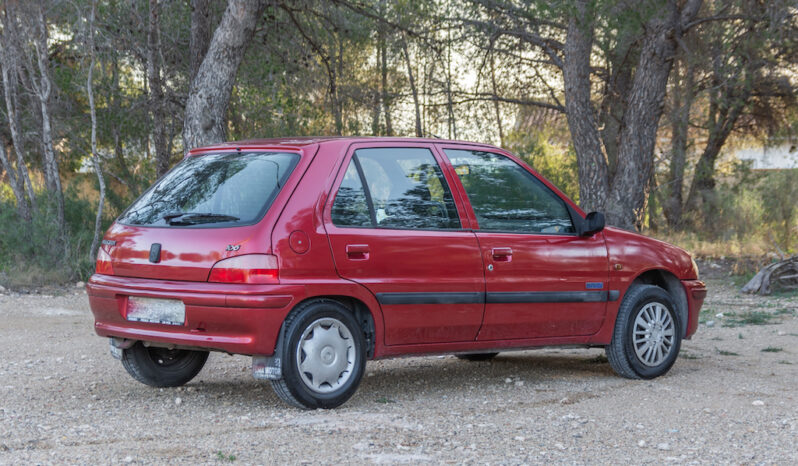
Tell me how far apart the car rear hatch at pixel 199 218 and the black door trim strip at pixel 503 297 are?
904 millimetres

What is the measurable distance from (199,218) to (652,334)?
346 cm

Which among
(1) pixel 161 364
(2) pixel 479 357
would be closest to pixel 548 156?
(2) pixel 479 357

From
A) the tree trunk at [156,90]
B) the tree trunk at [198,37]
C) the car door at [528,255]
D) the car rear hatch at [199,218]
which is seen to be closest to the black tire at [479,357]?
the car door at [528,255]

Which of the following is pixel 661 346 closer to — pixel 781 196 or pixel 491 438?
pixel 491 438

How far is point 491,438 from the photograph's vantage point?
5012mm

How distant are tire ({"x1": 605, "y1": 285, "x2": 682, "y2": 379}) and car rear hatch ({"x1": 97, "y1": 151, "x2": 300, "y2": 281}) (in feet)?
9.12

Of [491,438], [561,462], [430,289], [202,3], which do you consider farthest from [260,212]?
[202,3]

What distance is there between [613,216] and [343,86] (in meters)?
7.07

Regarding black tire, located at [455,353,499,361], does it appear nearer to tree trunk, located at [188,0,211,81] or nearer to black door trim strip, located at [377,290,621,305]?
black door trim strip, located at [377,290,621,305]

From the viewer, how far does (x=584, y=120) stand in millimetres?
15695

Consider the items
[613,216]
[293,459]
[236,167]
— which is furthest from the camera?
[613,216]

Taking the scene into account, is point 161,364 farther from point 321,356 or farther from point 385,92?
point 385,92

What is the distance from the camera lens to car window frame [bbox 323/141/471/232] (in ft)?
18.5

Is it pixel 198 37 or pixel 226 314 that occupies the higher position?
pixel 198 37
